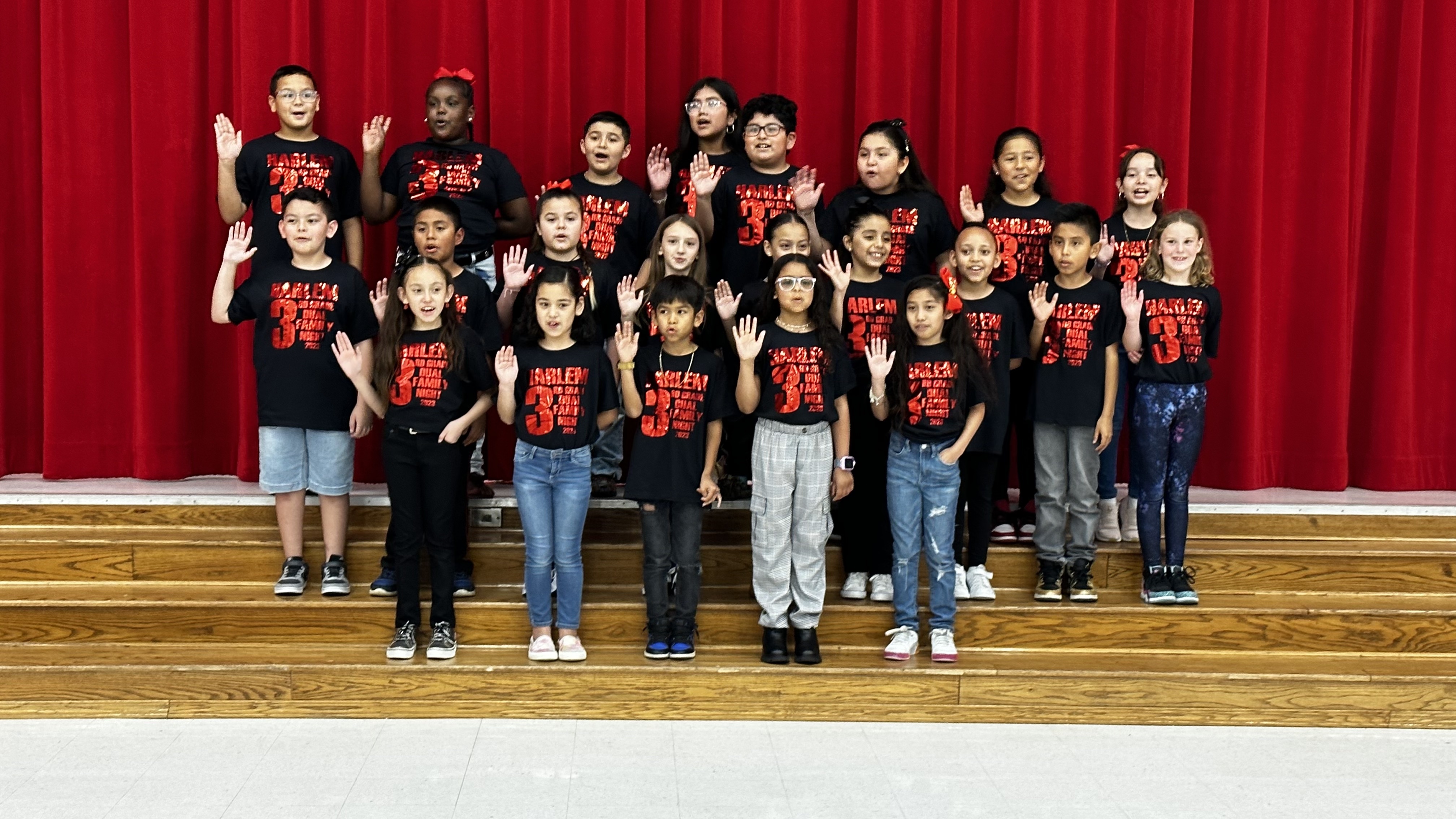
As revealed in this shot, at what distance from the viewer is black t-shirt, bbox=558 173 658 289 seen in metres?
3.93

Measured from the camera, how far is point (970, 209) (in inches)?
152

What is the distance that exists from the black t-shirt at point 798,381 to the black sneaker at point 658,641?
61 cm

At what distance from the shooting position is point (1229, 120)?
462 cm

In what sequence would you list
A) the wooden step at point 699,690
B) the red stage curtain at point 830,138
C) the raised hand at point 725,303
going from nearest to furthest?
the wooden step at point 699,690, the raised hand at point 725,303, the red stage curtain at point 830,138

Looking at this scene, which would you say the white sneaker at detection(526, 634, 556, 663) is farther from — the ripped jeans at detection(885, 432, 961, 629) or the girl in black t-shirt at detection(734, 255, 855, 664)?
the ripped jeans at detection(885, 432, 961, 629)

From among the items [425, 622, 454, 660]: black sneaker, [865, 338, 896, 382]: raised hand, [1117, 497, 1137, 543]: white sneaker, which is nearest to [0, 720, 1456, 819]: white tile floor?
[425, 622, 454, 660]: black sneaker

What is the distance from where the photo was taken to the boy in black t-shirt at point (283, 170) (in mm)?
3908

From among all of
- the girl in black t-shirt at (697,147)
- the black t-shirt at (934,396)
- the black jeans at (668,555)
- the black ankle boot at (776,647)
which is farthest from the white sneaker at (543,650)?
the girl in black t-shirt at (697,147)

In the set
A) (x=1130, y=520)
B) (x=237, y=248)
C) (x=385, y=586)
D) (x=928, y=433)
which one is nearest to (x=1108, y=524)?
(x=1130, y=520)

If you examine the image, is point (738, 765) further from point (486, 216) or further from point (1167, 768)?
point (486, 216)

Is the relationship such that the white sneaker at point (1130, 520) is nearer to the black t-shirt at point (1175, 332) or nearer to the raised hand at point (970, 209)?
the black t-shirt at point (1175, 332)

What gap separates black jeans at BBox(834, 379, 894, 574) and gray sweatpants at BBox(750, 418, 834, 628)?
10.8 inches

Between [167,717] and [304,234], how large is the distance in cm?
131

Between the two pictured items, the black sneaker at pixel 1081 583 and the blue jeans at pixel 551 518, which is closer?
the blue jeans at pixel 551 518
